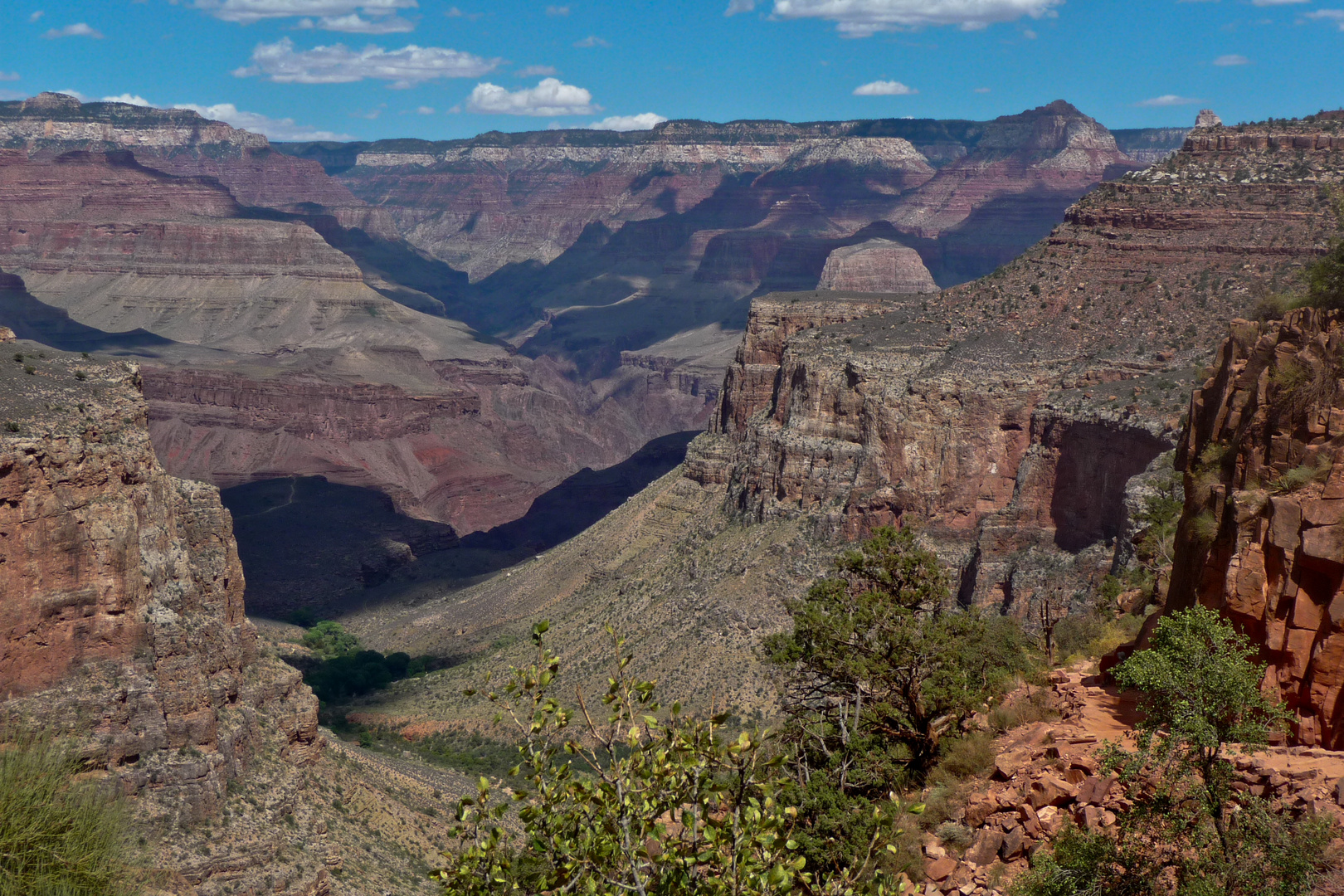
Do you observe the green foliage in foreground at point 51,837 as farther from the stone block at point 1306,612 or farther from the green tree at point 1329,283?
the green tree at point 1329,283

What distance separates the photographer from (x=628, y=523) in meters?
94.3

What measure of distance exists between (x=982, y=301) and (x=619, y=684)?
66216 mm

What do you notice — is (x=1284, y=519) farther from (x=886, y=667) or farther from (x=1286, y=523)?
(x=886, y=667)

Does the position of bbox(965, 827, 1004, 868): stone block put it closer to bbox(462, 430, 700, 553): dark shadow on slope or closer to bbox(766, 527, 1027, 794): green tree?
bbox(766, 527, 1027, 794): green tree

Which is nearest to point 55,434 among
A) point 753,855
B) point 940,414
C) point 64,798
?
point 64,798

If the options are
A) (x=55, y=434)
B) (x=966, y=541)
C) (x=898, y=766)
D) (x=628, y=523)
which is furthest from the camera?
(x=628, y=523)

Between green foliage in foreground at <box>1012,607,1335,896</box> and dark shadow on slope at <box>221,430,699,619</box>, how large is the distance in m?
100

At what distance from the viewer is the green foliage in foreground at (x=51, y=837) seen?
21.4 meters

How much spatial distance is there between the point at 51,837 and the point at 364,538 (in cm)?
11625

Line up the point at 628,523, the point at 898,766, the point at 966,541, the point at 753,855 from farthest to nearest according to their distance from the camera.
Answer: the point at 628,523
the point at 966,541
the point at 898,766
the point at 753,855

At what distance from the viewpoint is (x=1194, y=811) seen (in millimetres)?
18828

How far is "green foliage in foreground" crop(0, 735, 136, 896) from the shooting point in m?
21.4

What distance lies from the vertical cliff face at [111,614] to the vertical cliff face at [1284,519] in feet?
97.0

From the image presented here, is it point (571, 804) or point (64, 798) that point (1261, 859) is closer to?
point (571, 804)
